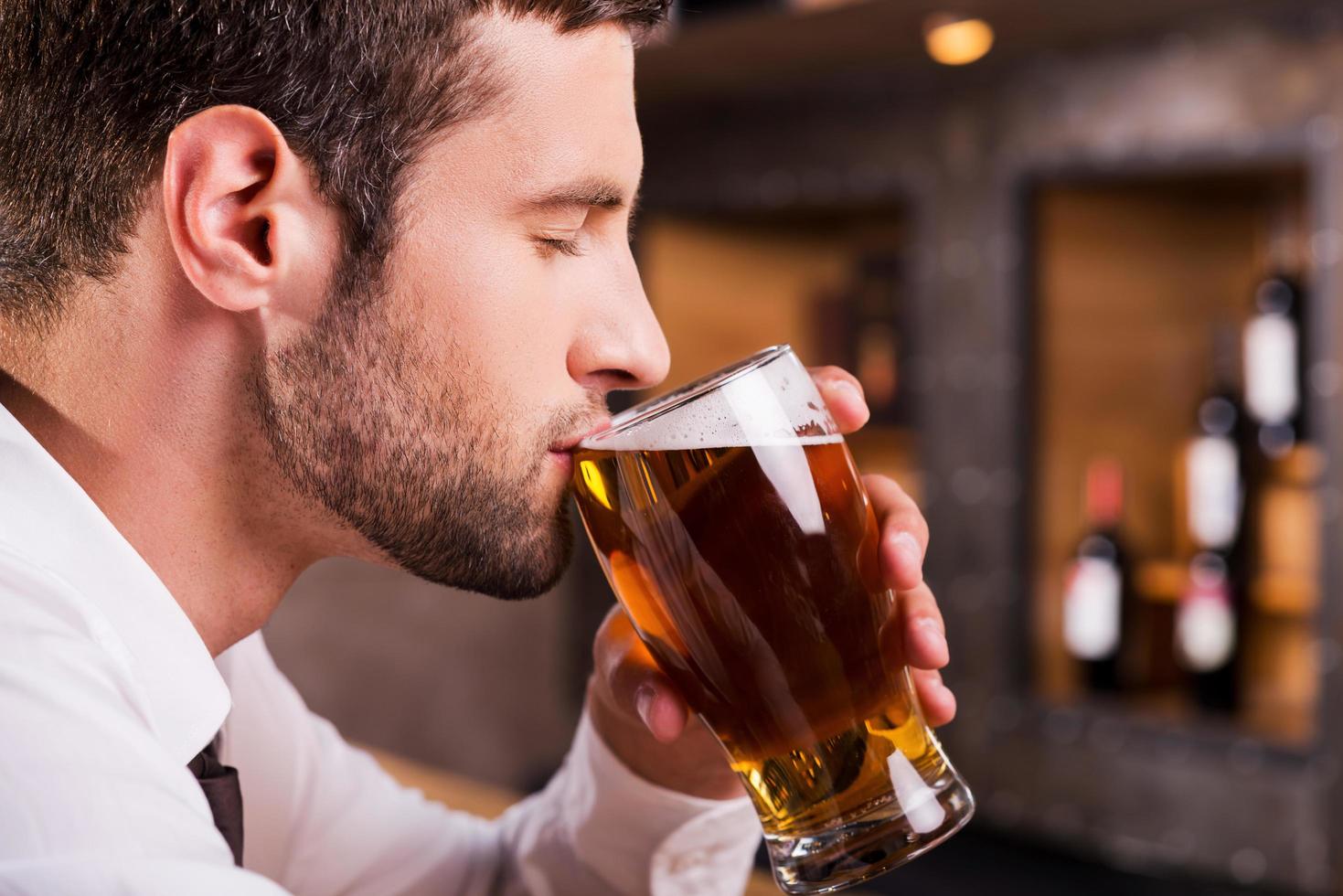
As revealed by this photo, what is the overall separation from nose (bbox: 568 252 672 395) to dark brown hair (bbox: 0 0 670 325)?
5.4 inches

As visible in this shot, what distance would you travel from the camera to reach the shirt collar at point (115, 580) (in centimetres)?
66

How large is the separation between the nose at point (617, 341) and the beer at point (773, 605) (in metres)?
0.07

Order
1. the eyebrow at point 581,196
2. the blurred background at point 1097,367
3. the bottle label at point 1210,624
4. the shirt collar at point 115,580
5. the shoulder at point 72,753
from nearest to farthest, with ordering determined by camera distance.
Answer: the shoulder at point 72,753, the shirt collar at point 115,580, the eyebrow at point 581,196, the blurred background at point 1097,367, the bottle label at point 1210,624

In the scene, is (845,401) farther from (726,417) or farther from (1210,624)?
(1210,624)

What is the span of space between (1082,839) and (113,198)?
227 centimetres

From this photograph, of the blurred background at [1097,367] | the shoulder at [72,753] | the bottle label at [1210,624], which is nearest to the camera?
the shoulder at [72,753]

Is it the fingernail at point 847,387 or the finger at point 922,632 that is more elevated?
the fingernail at point 847,387

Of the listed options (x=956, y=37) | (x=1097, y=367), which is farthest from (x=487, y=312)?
(x=1097, y=367)

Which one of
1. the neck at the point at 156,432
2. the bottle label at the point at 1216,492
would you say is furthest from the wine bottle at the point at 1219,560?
the neck at the point at 156,432

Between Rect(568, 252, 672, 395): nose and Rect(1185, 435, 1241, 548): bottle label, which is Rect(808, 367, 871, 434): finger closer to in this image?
Rect(568, 252, 672, 395): nose

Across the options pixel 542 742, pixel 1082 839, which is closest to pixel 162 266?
pixel 1082 839

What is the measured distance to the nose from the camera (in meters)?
0.78

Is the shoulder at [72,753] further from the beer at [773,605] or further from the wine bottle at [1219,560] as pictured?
the wine bottle at [1219,560]

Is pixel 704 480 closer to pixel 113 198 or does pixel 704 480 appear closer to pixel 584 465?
pixel 584 465
